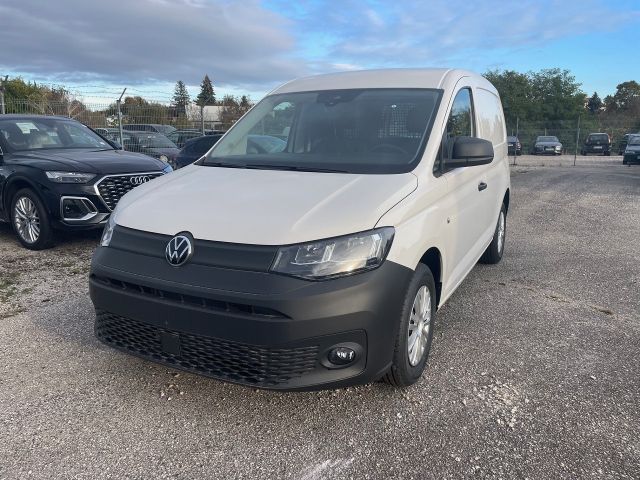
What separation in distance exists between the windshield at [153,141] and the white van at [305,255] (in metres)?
11.6

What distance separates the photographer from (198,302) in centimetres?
265

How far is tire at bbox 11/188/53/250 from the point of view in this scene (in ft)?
20.4

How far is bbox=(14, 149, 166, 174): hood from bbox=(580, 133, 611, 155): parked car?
107 ft

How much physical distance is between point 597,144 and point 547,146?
12.2 ft

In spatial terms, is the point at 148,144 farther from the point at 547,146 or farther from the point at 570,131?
the point at 570,131

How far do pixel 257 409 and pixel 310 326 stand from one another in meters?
0.79

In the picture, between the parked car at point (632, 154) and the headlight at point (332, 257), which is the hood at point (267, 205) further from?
the parked car at point (632, 154)

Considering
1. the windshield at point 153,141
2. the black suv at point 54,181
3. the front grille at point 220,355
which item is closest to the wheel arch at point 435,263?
the front grille at point 220,355

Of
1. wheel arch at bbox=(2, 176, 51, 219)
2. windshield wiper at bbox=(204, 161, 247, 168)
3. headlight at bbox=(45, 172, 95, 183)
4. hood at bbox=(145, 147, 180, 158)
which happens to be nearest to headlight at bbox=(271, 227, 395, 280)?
windshield wiper at bbox=(204, 161, 247, 168)

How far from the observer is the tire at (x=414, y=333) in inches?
113

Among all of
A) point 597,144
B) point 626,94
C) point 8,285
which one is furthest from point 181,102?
point 626,94

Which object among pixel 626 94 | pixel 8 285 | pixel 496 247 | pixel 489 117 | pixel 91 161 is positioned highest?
pixel 626 94

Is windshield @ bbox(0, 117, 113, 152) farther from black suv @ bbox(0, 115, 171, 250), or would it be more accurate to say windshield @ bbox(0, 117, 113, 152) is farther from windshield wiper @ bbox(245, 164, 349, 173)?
windshield wiper @ bbox(245, 164, 349, 173)

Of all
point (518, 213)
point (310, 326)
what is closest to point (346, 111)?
point (310, 326)
